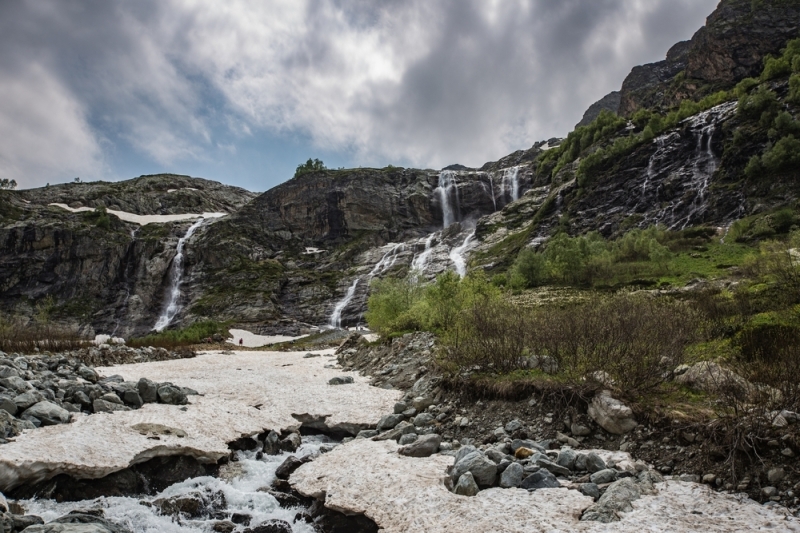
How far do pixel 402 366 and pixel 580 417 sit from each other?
11.1 metres

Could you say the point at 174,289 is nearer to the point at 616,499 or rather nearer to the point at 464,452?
the point at 464,452

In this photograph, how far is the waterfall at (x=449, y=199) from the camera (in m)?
113

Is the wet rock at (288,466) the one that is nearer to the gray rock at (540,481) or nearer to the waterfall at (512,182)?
Answer: the gray rock at (540,481)

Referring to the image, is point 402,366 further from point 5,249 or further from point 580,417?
point 5,249

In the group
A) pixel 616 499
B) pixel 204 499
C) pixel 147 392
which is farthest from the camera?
pixel 147 392

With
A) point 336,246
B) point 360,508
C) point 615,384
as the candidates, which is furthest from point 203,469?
point 336,246

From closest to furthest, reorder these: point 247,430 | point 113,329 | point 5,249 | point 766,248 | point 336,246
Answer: point 247,430
point 766,248
point 113,329
point 5,249
point 336,246

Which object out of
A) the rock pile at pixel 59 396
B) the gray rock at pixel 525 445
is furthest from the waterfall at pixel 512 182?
the gray rock at pixel 525 445

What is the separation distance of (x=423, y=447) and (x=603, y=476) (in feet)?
12.4

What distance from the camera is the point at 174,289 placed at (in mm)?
92750

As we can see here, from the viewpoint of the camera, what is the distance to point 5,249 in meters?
95.4

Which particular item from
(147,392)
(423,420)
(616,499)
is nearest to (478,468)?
(616,499)

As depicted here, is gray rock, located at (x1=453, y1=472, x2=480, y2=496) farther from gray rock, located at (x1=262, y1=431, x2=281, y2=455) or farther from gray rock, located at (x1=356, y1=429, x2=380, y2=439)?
gray rock, located at (x1=262, y1=431, x2=281, y2=455)

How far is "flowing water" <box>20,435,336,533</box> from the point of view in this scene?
6996 millimetres
